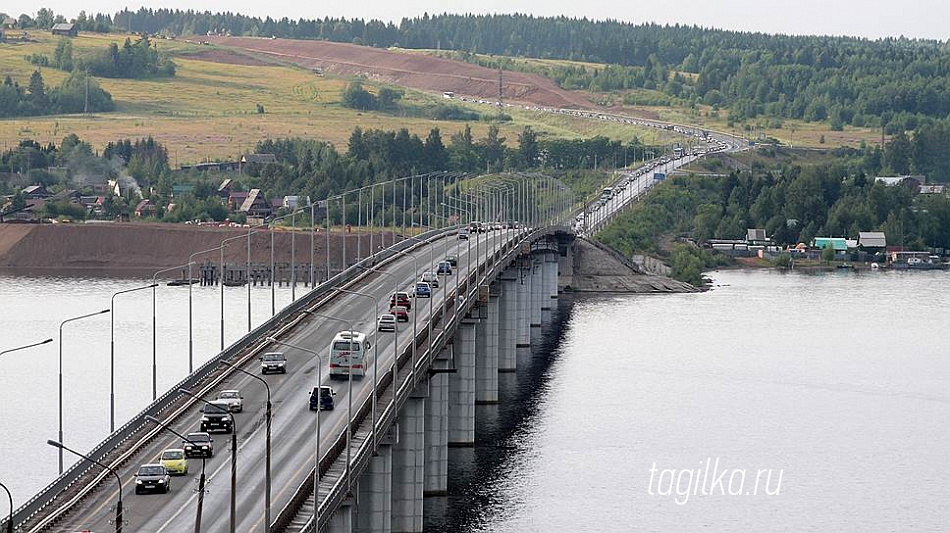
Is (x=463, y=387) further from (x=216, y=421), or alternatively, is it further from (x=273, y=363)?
(x=216, y=421)

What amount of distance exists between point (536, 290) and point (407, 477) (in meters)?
91.9

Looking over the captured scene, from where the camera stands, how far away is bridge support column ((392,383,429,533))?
70.1 m

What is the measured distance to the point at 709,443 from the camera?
95.2 metres

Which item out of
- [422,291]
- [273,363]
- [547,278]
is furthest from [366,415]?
[547,278]

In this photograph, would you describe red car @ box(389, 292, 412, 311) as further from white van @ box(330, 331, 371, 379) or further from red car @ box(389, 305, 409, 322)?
white van @ box(330, 331, 371, 379)

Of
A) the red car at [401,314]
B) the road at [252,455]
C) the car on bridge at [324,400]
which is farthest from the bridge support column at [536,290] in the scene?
the car on bridge at [324,400]

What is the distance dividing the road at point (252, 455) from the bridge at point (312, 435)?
71mm

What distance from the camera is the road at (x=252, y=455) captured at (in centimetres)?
5175

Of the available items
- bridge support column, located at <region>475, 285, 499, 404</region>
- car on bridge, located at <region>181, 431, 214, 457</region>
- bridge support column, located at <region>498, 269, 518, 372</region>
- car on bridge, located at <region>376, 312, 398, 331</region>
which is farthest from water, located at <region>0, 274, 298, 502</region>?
bridge support column, located at <region>498, 269, 518, 372</region>

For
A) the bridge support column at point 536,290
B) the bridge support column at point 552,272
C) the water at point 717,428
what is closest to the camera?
the water at point 717,428

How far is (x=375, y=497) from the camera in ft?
206

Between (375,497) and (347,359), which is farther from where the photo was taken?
(347,359)

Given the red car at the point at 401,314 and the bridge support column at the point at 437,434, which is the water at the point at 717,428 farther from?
the red car at the point at 401,314

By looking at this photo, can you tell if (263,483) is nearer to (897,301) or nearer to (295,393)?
(295,393)
